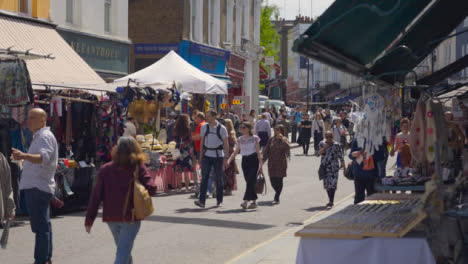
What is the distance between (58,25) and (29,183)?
49.7 ft

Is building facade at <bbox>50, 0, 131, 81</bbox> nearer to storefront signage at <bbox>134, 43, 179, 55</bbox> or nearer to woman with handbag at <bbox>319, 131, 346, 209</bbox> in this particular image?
storefront signage at <bbox>134, 43, 179, 55</bbox>

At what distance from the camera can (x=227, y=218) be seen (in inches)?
511

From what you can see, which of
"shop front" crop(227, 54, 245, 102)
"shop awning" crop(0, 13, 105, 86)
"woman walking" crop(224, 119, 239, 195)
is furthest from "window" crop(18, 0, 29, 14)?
"shop front" crop(227, 54, 245, 102)

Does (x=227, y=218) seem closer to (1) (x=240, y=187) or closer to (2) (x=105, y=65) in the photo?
(1) (x=240, y=187)

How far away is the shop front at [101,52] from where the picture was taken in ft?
78.5

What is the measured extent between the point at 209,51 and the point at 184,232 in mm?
25803

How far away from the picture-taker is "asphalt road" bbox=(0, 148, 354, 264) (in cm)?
961

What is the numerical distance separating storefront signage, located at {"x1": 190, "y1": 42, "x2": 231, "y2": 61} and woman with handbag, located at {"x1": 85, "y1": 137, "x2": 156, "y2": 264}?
2765 centimetres

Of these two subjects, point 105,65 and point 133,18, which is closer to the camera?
point 105,65

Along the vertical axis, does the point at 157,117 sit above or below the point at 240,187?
above

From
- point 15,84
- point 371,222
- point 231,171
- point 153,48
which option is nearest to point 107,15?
point 153,48

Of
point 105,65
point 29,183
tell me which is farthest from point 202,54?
point 29,183

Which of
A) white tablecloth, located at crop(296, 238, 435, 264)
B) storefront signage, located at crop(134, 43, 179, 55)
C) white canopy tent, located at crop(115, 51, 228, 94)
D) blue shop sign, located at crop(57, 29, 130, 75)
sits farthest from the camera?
storefront signage, located at crop(134, 43, 179, 55)

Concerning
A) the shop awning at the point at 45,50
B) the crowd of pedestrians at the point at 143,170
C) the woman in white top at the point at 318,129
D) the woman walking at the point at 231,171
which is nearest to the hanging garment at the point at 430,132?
the crowd of pedestrians at the point at 143,170
